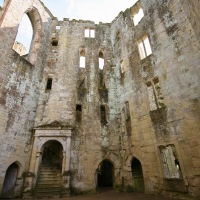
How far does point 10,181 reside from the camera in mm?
8914

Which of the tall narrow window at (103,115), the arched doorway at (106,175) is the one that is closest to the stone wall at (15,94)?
the tall narrow window at (103,115)

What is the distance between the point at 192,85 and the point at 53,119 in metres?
8.99

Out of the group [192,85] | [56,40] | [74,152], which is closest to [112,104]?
[74,152]

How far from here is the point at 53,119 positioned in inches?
438

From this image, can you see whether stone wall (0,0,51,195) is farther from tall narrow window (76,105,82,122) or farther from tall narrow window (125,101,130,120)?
tall narrow window (125,101,130,120)

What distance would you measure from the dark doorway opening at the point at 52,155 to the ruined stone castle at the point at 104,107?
8cm

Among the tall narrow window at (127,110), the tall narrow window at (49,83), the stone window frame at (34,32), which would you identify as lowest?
the tall narrow window at (127,110)

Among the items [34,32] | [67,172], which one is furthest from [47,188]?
[34,32]

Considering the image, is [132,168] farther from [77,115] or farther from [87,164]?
[77,115]

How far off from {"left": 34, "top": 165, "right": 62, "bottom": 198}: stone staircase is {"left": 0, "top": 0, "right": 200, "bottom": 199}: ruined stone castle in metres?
0.07

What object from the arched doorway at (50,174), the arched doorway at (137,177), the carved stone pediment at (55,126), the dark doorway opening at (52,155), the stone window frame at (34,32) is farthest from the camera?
the stone window frame at (34,32)

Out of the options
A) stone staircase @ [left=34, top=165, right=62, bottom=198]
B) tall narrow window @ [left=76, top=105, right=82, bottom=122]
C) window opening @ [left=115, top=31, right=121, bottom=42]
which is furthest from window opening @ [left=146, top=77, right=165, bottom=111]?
stone staircase @ [left=34, top=165, right=62, bottom=198]

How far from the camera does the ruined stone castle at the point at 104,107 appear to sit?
796 centimetres

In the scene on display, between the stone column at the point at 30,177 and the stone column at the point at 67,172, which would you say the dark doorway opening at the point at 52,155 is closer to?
the stone column at the point at 30,177
